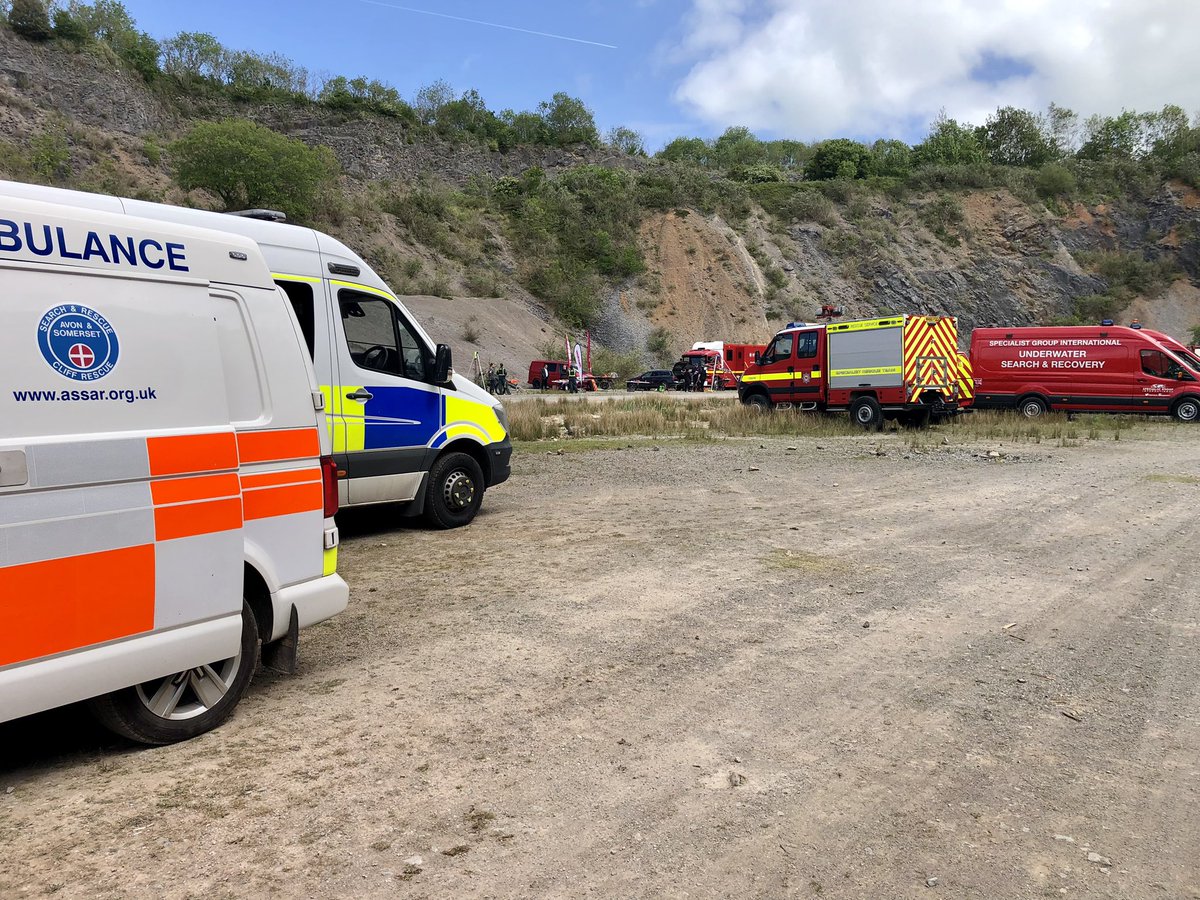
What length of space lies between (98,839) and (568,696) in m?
2.08

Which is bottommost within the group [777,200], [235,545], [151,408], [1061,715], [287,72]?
[1061,715]

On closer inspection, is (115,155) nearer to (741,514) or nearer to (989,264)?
(741,514)

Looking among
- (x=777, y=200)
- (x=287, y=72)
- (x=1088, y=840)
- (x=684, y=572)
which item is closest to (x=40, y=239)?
(x=1088, y=840)

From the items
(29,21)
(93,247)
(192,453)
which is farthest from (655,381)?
(29,21)

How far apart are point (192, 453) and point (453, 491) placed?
16.8ft

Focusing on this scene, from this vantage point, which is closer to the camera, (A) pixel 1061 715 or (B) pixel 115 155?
(A) pixel 1061 715

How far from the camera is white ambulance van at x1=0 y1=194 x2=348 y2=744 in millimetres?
3037

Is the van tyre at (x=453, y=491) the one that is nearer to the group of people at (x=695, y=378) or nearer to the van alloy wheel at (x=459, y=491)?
the van alloy wheel at (x=459, y=491)

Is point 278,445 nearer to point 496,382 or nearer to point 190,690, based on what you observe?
point 190,690

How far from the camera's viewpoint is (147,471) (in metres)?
3.37

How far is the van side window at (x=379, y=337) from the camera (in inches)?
297

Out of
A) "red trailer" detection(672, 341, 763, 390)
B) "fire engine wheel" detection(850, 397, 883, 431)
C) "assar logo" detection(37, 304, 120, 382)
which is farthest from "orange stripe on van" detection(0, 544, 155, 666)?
"red trailer" detection(672, 341, 763, 390)

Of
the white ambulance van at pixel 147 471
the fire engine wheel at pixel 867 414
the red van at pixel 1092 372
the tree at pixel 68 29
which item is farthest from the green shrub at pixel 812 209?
the white ambulance van at pixel 147 471

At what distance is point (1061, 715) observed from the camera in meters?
3.97
